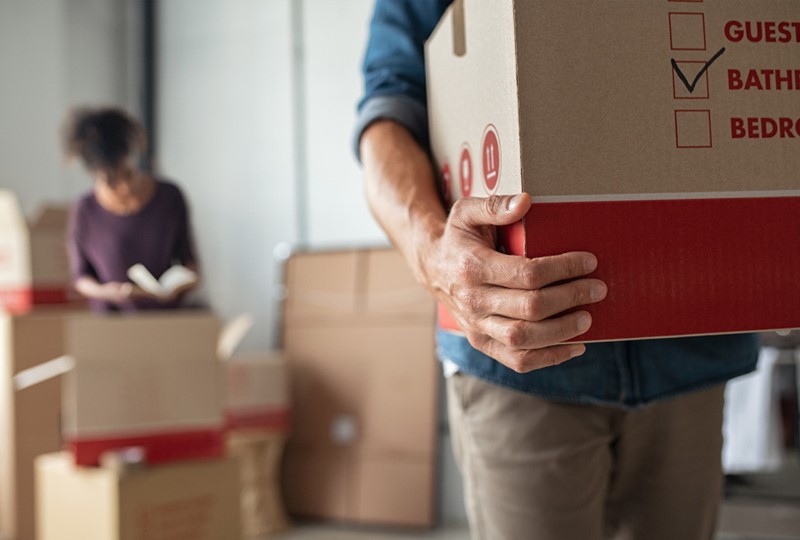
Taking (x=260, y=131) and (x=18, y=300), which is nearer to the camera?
(x=18, y=300)

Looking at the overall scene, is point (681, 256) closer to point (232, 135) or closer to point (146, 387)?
point (146, 387)

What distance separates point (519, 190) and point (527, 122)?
0.05 meters

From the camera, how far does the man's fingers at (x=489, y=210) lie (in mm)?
572

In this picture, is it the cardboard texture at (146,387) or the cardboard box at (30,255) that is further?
the cardboard box at (30,255)

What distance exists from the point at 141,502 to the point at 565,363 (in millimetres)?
1555

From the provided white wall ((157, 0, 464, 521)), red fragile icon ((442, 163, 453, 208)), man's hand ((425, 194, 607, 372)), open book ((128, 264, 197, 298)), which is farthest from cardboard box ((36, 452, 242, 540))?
man's hand ((425, 194, 607, 372))

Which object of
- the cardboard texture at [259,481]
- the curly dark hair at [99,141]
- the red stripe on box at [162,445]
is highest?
the curly dark hair at [99,141]

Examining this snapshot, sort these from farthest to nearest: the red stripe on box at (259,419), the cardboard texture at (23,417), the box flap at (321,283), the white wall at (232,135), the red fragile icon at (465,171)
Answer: the white wall at (232,135) → the box flap at (321,283) → the red stripe on box at (259,419) → the cardboard texture at (23,417) → the red fragile icon at (465,171)

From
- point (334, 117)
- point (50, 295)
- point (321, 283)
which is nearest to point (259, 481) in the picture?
point (321, 283)

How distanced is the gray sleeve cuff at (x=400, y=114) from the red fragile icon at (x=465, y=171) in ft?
0.54

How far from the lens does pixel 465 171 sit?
29.1 inches

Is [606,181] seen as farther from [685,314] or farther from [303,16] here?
[303,16]

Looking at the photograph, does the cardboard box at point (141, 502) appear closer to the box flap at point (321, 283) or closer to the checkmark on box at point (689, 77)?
the box flap at point (321, 283)

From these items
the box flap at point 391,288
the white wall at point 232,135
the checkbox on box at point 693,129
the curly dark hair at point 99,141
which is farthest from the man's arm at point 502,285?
the white wall at point 232,135
